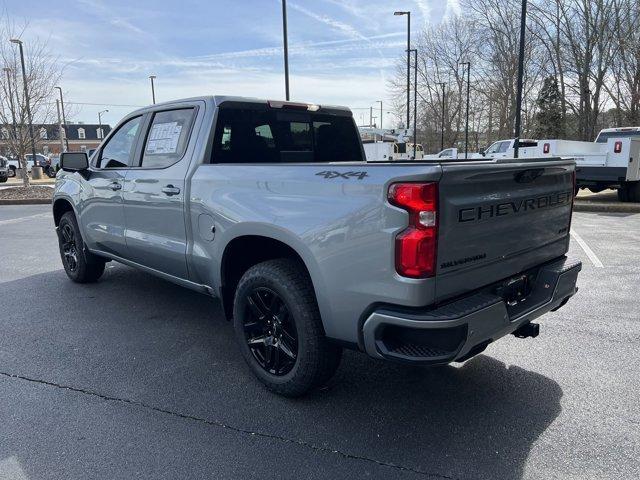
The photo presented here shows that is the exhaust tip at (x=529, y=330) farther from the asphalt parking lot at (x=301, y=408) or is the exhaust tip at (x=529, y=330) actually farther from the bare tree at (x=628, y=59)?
the bare tree at (x=628, y=59)

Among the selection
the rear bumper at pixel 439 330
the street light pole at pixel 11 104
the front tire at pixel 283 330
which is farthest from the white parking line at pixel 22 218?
the rear bumper at pixel 439 330

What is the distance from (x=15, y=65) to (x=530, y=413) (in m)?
19.7

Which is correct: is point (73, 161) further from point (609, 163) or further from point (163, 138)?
point (609, 163)

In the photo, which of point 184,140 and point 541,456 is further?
point 184,140

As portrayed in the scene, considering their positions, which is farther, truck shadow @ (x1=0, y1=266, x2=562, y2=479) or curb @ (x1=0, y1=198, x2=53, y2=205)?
curb @ (x1=0, y1=198, x2=53, y2=205)

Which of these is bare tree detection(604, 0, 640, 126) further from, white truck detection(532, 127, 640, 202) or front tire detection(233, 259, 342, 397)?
front tire detection(233, 259, 342, 397)

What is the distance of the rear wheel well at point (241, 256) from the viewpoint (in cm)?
340

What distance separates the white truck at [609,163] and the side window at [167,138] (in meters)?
10.4

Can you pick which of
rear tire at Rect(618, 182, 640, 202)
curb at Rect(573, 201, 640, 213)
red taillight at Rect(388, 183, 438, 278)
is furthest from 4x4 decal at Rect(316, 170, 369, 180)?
rear tire at Rect(618, 182, 640, 202)

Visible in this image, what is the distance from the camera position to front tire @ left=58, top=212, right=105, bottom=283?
18.8 feet

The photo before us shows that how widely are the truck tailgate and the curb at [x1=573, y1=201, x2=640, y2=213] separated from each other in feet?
32.6

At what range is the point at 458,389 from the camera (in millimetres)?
3365

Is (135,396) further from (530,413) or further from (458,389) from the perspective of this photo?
(530,413)

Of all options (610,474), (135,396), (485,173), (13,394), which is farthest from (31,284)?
(610,474)
